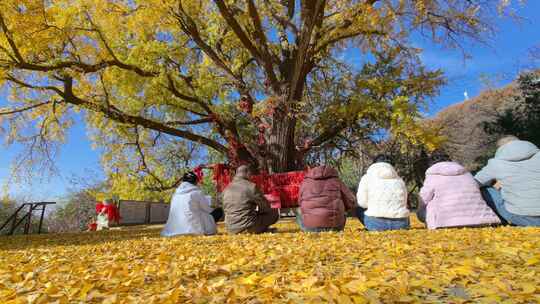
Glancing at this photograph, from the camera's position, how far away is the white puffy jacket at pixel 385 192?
17.0 ft

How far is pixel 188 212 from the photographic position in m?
6.06

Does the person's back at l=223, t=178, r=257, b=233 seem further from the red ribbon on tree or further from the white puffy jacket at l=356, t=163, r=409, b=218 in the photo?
the red ribbon on tree

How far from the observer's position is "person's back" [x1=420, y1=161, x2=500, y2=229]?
16.0 ft

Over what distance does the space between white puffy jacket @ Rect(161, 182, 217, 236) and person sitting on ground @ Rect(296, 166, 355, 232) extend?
5.66 feet

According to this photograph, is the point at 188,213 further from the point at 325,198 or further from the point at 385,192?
the point at 385,192

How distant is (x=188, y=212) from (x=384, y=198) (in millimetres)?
3052

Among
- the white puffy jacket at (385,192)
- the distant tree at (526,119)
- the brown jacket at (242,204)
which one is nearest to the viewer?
the white puffy jacket at (385,192)

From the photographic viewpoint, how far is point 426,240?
151 inches

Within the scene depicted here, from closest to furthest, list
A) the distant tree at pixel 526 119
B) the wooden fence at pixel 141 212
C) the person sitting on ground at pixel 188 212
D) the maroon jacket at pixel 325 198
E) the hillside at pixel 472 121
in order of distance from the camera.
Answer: the maroon jacket at pixel 325 198 < the person sitting on ground at pixel 188 212 < the distant tree at pixel 526 119 < the wooden fence at pixel 141 212 < the hillside at pixel 472 121

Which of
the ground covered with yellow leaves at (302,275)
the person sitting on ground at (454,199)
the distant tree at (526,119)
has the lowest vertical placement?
the ground covered with yellow leaves at (302,275)

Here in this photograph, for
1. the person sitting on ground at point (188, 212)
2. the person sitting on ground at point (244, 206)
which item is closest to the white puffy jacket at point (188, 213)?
the person sitting on ground at point (188, 212)

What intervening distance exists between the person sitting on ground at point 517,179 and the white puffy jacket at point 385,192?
3.81ft

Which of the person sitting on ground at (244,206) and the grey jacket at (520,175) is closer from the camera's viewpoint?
the grey jacket at (520,175)

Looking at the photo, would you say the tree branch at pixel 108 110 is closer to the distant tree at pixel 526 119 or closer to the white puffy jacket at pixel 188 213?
the white puffy jacket at pixel 188 213
